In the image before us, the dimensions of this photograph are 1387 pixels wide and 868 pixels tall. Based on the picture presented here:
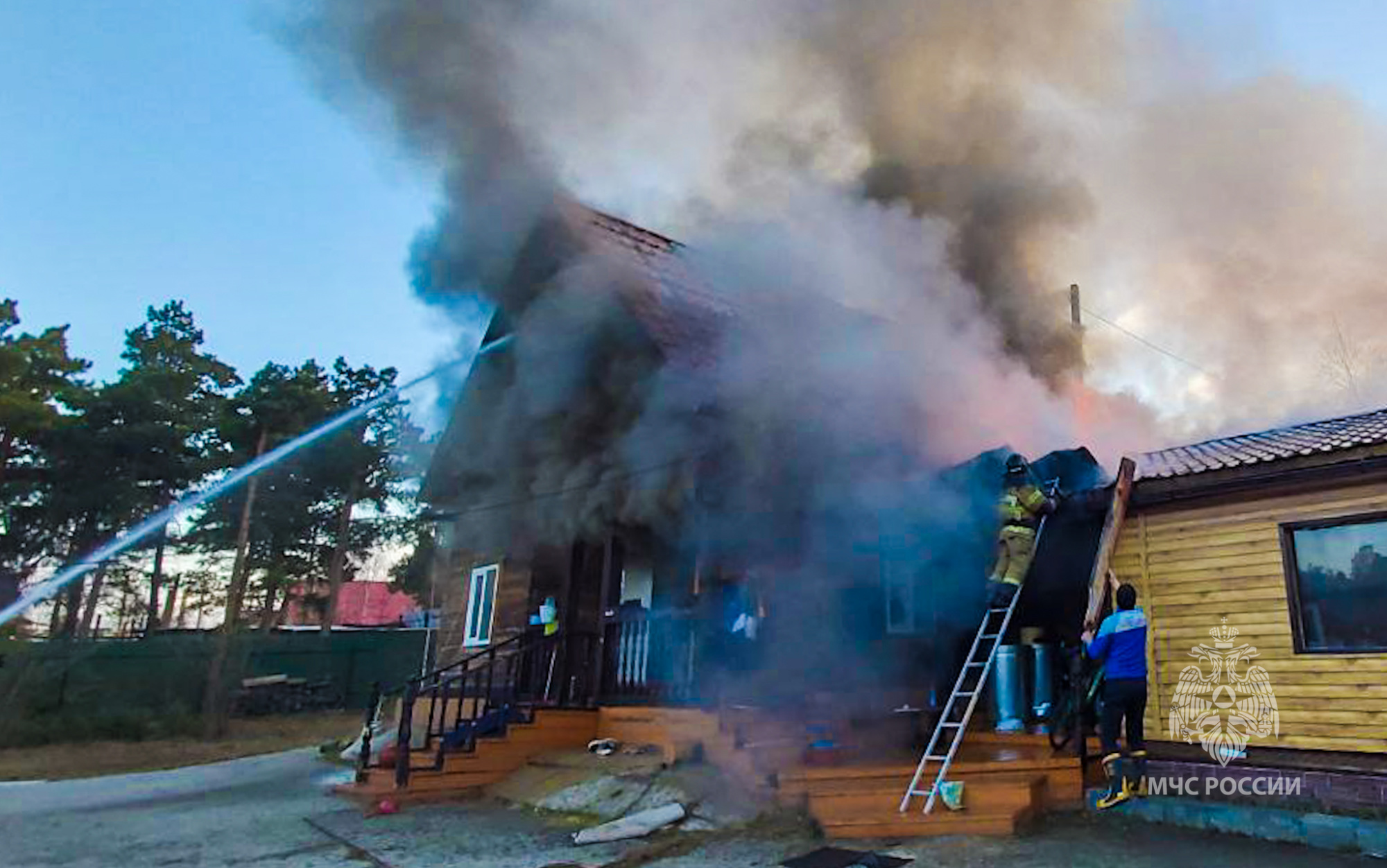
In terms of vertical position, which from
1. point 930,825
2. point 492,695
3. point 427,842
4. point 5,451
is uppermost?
point 5,451

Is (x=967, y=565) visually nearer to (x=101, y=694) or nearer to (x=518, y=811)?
(x=518, y=811)

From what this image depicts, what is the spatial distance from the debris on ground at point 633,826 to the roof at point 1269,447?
4573mm

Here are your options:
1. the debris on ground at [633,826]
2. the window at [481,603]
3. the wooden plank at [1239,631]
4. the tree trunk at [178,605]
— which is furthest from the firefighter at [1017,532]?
the tree trunk at [178,605]

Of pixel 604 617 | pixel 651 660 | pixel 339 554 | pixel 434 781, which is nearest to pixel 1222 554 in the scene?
pixel 651 660

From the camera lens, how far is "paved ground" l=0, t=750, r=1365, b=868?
4.95 meters

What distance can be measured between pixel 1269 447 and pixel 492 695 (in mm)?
8055

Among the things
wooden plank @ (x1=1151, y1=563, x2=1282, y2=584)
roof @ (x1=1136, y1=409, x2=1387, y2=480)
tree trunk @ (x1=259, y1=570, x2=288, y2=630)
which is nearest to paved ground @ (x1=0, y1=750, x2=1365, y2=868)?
wooden plank @ (x1=1151, y1=563, x2=1282, y2=584)

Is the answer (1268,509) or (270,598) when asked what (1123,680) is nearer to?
(1268,509)

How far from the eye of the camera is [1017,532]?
6.71 m

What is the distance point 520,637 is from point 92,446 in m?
16.7

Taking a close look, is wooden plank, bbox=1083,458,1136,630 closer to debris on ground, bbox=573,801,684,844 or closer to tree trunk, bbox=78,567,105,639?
debris on ground, bbox=573,801,684,844

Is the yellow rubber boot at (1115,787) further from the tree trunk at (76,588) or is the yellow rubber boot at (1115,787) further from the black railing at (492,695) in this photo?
the tree trunk at (76,588)

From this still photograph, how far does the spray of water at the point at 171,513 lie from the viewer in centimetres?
2009

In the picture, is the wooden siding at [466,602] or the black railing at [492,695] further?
the wooden siding at [466,602]
